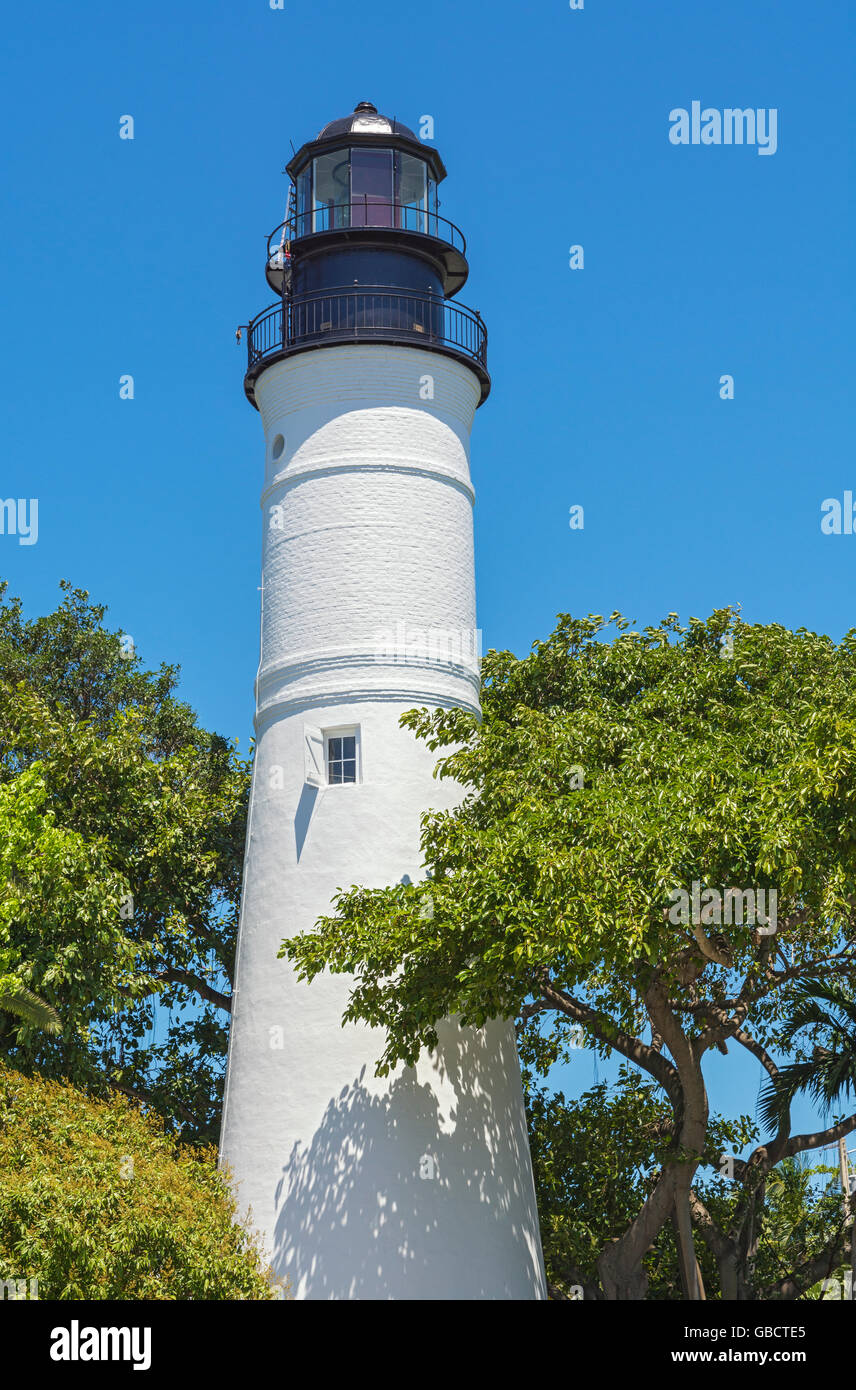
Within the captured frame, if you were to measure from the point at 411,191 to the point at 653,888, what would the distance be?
46.0 ft

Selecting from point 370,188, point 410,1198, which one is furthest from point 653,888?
point 370,188

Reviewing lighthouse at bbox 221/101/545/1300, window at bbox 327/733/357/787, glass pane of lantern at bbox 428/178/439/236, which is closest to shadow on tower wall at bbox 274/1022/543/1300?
lighthouse at bbox 221/101/545/1300

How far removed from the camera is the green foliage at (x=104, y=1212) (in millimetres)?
18469

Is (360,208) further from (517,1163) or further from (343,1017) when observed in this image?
(517,1163)

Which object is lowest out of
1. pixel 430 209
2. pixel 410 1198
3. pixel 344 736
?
pixel 410 1198

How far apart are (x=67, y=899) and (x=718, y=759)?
9.97m

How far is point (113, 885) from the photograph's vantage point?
2616 centimetres

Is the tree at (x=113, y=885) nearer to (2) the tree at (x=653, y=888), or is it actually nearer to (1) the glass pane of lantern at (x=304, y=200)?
(2) the tree at (x=653, y=888)

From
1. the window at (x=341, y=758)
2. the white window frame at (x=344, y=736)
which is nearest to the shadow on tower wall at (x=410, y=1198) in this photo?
the white window frame at (x=344, y=736)

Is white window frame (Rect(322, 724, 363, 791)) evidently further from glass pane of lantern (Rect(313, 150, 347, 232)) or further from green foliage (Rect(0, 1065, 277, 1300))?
glass pane of lantern (Rect(313, 150, 347, 232))

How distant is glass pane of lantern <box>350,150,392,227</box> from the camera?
28.0 metres

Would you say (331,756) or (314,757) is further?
(331,756)

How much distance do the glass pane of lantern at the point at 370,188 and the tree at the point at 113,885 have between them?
372 inches

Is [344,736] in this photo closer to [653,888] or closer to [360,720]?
[360,720]
